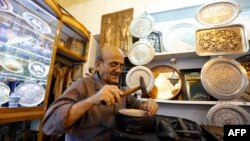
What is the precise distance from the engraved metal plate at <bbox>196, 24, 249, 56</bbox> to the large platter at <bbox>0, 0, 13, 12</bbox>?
1.61m

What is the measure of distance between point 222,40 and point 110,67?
39.0 inches

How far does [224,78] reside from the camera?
130cm

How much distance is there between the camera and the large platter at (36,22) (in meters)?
1.47

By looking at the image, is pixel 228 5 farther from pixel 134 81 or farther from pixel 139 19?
pixel 134 81

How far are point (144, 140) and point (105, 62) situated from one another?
1.95 ft

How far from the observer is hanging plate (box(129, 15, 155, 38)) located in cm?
169

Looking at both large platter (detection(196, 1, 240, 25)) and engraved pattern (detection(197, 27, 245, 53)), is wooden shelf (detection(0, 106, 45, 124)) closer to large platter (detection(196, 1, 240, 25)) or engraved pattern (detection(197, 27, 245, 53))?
engraved pattern (detection(197, 27, 245, 53))

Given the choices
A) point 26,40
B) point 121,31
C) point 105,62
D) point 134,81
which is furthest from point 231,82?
point 26,40

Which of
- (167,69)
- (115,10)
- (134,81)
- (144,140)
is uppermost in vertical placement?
(115,10)

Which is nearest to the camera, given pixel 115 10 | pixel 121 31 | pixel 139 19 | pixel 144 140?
pixel 144 140

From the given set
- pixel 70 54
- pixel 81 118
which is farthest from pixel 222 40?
pixel 70 54

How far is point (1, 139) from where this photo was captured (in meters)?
1.39

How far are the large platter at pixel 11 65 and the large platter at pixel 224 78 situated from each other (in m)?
1.58

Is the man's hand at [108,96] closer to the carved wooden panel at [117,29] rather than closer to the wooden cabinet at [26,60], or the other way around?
the wooden cabinet at [26,60]
